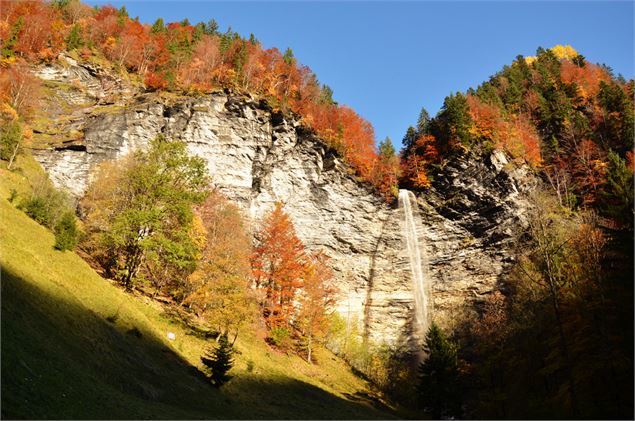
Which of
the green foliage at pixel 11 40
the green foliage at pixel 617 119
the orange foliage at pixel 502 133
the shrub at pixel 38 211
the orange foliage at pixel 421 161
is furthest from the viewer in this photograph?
the orange foliage at pixel 421 161

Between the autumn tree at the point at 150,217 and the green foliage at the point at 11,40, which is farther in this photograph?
the green foliage at the point at 11,40

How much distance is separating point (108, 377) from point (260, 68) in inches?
2153

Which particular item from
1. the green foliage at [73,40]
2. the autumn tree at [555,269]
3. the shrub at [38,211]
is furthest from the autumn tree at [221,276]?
the green foliage at [73,40]

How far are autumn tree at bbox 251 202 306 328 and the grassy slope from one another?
8.80 m

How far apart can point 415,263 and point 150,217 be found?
35.6 meters

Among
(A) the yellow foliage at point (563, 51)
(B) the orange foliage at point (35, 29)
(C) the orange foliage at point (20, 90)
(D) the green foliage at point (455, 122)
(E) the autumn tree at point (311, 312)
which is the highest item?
(A) the yellow foliage at point (563, 51)

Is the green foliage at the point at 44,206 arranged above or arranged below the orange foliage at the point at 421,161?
below

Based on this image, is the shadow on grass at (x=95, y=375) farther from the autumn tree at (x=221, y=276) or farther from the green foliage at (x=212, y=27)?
the green foliage at (x=212, y=27)

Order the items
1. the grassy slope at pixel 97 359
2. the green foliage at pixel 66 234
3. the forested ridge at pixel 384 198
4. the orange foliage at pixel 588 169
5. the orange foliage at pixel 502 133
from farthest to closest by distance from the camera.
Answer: the orange foliage at pixel 502 133 < the orange foliage at pixel 588 169 < the green foliage at pixel 66 234 < the forested ridge at pixel 384 198 < the grassy slope at pixel 97 359

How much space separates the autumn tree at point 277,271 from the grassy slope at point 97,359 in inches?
347

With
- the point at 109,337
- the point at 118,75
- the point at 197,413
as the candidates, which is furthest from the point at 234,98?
the point at 197,413

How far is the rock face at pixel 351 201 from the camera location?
50.7 metres

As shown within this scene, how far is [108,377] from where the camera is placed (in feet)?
51.0

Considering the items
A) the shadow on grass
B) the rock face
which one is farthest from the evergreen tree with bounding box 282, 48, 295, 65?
the shadow on grass
